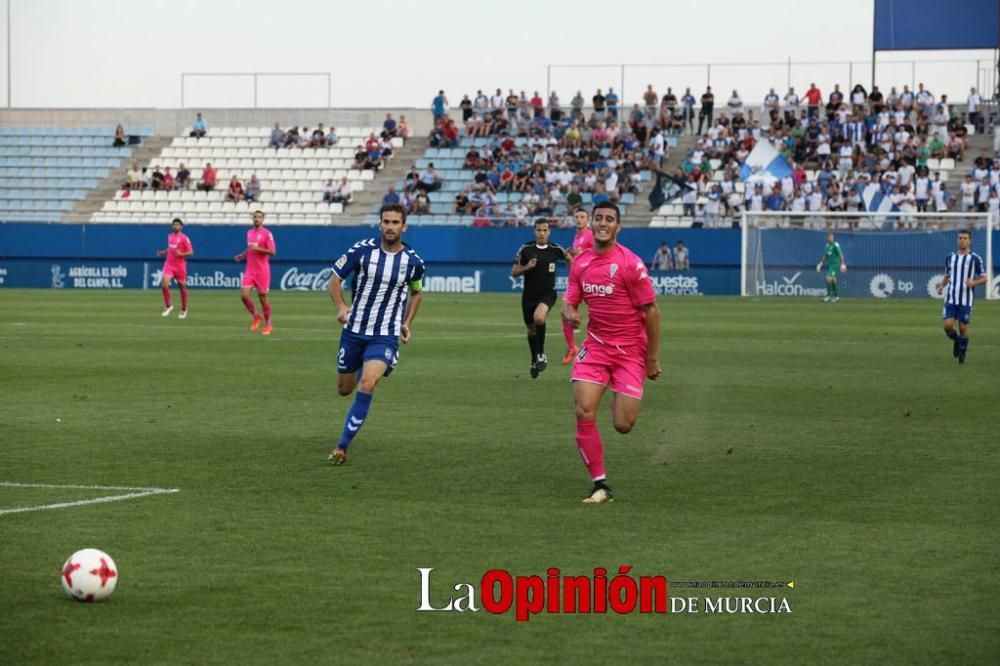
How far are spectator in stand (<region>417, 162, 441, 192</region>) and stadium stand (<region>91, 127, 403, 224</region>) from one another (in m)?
2.76

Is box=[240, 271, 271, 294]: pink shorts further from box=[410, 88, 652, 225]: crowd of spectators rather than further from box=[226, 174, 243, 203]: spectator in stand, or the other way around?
box=[226, 174, 243, 203]: spectator in stand

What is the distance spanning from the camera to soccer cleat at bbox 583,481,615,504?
10.6m

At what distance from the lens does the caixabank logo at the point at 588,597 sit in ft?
24.4

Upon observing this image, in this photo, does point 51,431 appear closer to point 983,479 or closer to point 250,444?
point 250,444

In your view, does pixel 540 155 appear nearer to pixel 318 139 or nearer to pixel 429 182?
pixel 429 182

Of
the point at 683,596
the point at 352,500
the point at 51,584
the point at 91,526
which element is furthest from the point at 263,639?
the point at 352,500

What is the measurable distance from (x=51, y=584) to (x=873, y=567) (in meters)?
4.23

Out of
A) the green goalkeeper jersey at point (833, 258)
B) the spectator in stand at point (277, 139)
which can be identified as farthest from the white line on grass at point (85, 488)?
the spectator in stand at point (277, 139)

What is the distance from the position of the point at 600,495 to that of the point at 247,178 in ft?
163

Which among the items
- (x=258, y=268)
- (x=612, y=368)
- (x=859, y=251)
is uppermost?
(x=859, y=251)

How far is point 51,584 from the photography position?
7840 millimetres

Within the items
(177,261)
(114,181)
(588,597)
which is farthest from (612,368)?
(114,181)

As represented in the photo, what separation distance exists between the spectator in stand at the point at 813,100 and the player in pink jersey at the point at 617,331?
44.1 metres

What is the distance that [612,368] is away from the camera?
36.6ft
